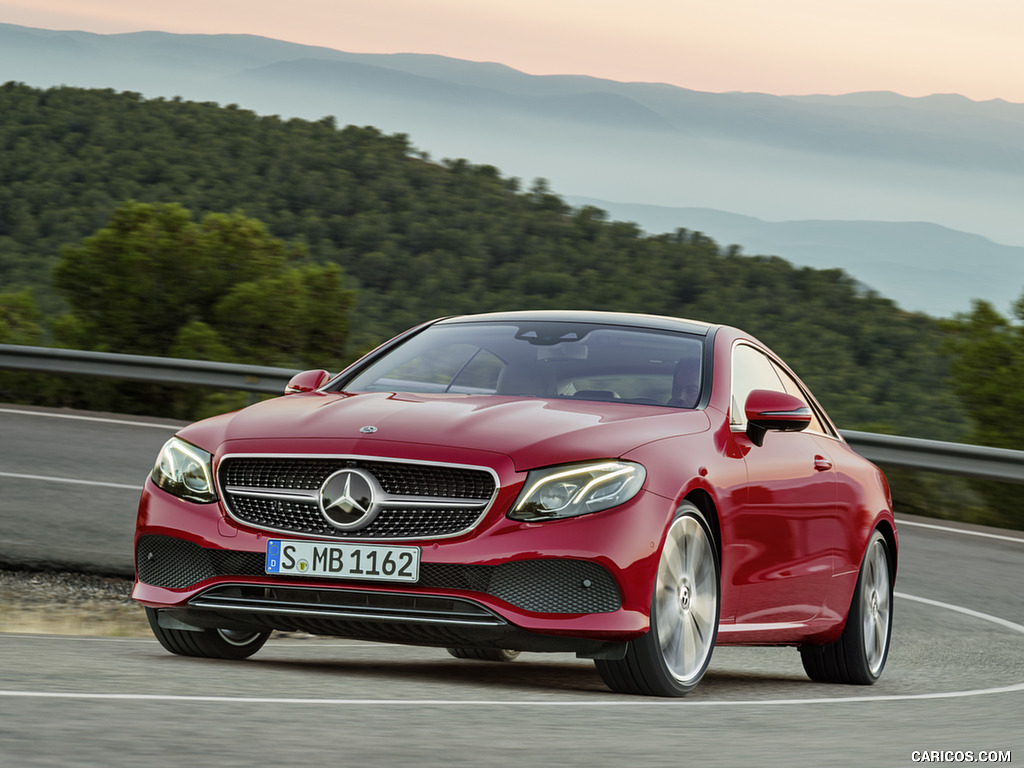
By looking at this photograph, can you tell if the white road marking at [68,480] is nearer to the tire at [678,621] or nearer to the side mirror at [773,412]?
the side mirror at [773,412]

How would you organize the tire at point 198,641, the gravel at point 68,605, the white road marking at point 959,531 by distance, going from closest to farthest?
the tire at point 198,641 → the gravel at point 68,605 → the white road marking at point 959,531

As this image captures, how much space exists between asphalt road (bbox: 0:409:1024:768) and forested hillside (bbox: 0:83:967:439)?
25689 mm

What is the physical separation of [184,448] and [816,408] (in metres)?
3.25

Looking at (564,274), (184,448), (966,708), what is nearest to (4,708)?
(184,448)

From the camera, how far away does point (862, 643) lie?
25.1 ft

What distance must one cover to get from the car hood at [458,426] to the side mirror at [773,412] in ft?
0.91

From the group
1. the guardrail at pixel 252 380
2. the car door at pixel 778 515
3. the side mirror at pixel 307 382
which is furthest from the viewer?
the guardrail at pixel 252 380

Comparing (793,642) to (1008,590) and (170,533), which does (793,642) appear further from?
(1008,590)

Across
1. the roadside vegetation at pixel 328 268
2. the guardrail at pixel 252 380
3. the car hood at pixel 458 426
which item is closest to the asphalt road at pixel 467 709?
the car hood at pixel 458 426

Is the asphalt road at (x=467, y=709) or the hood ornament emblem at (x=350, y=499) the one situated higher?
the hood ornament emblem at (x=350, y=499)

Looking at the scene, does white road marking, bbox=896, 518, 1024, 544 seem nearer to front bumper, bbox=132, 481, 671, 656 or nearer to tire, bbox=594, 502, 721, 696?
tire, bbox=594, 502, 721, 696

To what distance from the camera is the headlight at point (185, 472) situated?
5.93 meters

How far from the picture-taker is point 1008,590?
11.4m

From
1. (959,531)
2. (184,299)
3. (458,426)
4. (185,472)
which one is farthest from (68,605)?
(184,299)
